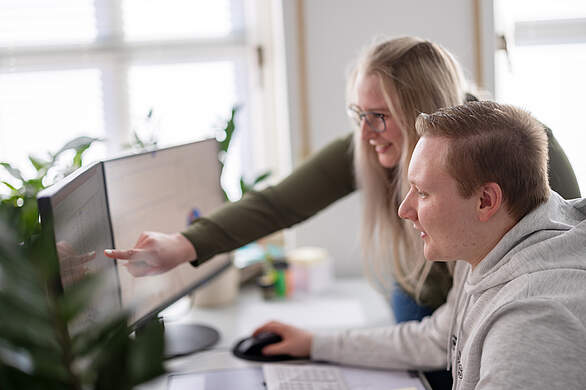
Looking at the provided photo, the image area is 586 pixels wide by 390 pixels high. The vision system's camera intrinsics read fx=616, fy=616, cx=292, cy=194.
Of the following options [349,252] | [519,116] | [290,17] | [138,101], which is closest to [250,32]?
[290,17]

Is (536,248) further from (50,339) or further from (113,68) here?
(113,68)

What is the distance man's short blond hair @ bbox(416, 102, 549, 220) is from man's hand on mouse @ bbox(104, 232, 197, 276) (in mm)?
666

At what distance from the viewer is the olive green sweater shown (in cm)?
143

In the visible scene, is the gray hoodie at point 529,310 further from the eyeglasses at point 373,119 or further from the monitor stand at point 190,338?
the monitor stand at point 190,338

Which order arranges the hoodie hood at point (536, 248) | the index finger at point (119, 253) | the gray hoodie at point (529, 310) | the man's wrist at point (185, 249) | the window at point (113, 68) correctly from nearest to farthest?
1. the gray hoodie at point (529, 310)
2. the hoodie hood at point (536, 248)
3. the index finger at point (119, 253)
4. the man's wrist at point (185, 249)
5. the window at point (113, 68)

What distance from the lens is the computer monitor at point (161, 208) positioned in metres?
1.22

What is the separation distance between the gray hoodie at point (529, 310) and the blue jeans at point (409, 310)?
16 centimetres

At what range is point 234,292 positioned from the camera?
6.38ft

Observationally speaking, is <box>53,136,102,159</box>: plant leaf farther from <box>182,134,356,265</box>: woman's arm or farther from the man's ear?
the man's ear

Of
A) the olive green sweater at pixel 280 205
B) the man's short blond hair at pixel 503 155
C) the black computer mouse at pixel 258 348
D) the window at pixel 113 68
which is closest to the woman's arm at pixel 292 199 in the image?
the olive green sweater at pixel 280 205

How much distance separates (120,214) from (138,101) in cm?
125

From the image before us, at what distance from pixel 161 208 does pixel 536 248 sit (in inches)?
→ 33.9

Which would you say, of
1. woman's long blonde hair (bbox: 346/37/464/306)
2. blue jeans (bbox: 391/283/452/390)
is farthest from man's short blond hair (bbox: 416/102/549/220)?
blue jeans (bbox: 391/283/452/390)

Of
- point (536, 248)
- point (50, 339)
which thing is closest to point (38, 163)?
point (50, 339)
